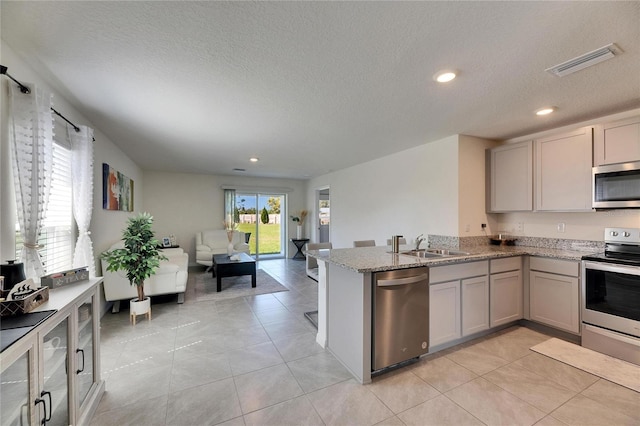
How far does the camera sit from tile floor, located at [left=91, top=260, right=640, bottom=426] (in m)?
1.72

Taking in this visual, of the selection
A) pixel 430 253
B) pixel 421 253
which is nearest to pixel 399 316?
pixel 421 253

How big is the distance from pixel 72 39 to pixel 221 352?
105 inches

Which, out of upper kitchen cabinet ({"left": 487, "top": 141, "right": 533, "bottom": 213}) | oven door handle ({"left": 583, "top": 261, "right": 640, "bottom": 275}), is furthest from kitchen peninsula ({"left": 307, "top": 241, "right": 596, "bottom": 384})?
upper kitchen cabinet ({"left": 487, "top": 141, "right": 533, "bottom": 213})

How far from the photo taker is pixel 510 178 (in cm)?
346

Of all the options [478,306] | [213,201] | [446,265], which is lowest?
[478,306]

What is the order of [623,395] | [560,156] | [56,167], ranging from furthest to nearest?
[560,156], [56,167], [623,395]

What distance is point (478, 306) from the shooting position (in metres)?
2.73

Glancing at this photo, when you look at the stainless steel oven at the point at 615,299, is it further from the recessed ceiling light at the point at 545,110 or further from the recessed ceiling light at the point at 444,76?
the recessed ceiling light at the point at 444,76

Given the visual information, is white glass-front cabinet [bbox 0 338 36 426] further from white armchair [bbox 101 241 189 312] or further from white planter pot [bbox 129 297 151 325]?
white armchair [bbox 101 241 189 312]

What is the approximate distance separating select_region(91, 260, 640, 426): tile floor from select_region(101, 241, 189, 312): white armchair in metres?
0.59

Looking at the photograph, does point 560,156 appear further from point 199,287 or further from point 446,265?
point 199,287

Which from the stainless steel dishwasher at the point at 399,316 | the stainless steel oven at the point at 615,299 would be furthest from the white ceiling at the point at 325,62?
the stainless steel dishwasher at the point at 399,316

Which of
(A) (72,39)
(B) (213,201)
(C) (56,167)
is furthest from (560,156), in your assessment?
(B) (213,201)

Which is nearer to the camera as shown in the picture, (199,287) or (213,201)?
(199,287)
